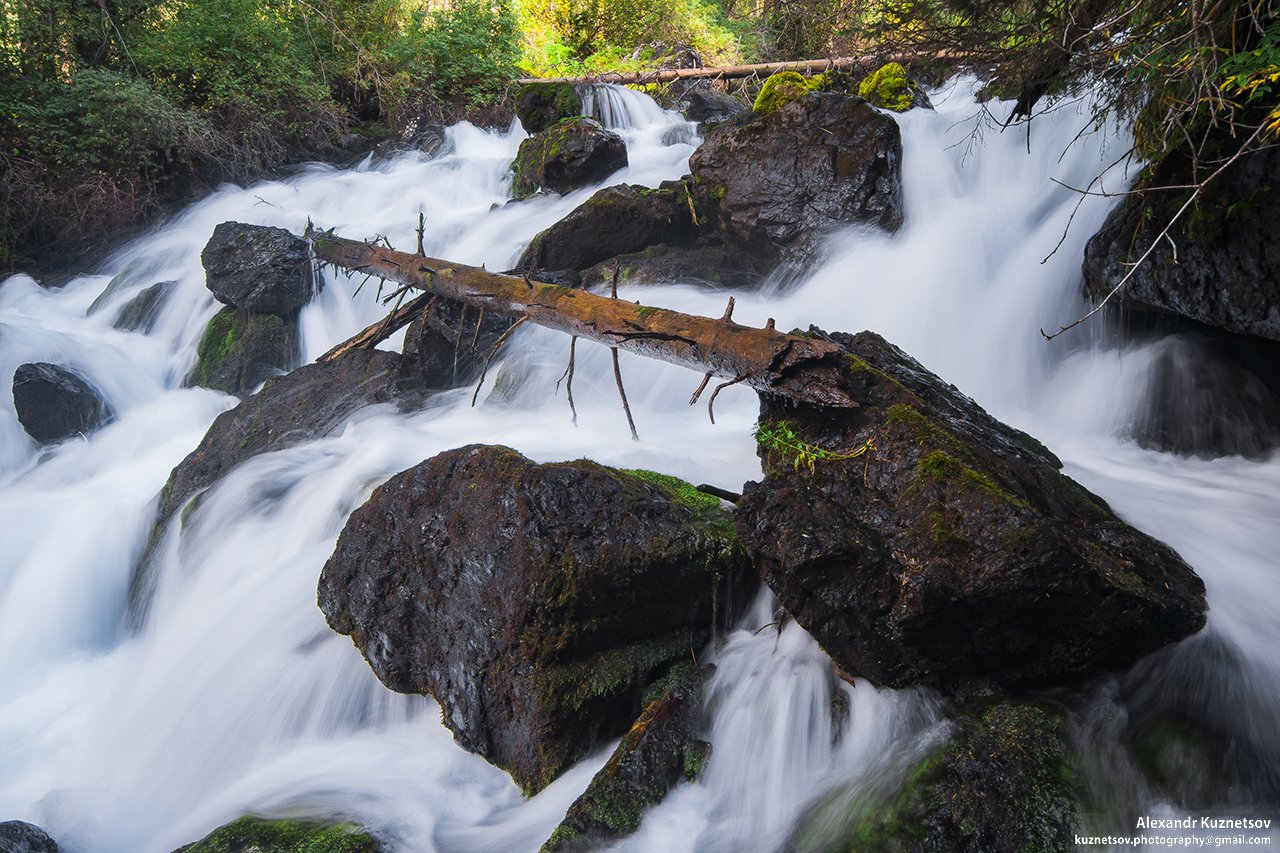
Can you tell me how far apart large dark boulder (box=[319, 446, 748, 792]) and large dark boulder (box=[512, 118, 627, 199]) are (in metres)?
6.97

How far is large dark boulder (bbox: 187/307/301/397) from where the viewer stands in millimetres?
8672

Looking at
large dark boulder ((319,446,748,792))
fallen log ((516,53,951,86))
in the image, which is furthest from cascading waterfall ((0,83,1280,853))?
fallen log ((516,53,951,86))

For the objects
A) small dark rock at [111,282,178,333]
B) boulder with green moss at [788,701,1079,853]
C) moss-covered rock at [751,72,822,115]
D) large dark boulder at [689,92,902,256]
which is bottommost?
boulder with green moss at [788,701,1079,853]

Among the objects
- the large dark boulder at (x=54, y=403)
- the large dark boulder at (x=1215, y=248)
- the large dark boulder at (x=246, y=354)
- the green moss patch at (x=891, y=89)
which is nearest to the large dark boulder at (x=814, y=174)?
the green moss patch at (x=891, y=89)

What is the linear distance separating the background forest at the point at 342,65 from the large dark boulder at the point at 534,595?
321cm

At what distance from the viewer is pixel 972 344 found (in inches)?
254

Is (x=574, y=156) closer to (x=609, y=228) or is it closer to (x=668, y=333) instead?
(x=609, y=228)

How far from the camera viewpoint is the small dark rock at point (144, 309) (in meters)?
9.82

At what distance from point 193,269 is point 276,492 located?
650cm

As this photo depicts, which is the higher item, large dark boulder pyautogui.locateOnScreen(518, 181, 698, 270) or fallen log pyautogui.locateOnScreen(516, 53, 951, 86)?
fallen log pyautogui.locateOnScreen(516, 53, 951, 86)

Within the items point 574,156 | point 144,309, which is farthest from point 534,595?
point 144,309

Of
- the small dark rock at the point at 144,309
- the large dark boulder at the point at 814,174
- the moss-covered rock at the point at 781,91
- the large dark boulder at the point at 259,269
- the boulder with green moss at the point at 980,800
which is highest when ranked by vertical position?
the moss-covered rock at the point at 781,91

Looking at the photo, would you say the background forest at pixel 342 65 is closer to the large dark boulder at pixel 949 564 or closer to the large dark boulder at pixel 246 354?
the large dark boulder at pixel 949 564

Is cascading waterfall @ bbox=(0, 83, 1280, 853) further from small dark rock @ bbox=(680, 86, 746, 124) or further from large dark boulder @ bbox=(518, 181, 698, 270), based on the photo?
small dark rock @ bbox=(680, 86, 746, 124)
